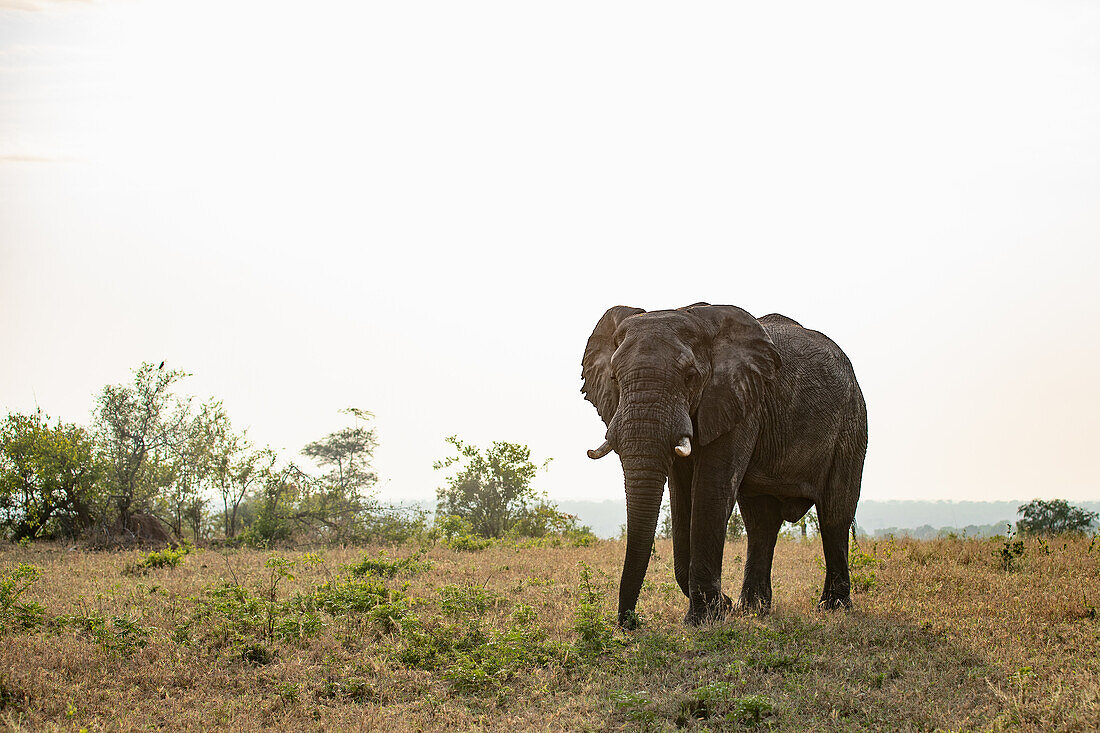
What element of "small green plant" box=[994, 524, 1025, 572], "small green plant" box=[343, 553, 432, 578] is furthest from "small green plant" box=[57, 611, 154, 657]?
"small green plant" box=[994, 524, 1025, 572]

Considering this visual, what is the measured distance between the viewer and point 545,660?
26.0 feet

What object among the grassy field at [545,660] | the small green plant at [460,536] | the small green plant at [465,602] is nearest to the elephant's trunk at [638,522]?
the grassy field at [545,660]

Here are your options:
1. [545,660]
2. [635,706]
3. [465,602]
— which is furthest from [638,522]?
[465,602]

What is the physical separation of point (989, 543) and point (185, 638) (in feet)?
38.8

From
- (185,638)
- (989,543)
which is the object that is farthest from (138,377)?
(989,543)

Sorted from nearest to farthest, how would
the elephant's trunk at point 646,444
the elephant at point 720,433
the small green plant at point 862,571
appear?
the elephant's trunk at point 646,444 → the elephant at point 720,433 → the small green plant at point 862,571

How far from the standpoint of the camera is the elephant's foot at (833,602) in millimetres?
10391

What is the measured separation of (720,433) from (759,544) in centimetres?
248

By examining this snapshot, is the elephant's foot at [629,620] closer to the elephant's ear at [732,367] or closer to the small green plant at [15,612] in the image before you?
the elephant's ear at [732,367]

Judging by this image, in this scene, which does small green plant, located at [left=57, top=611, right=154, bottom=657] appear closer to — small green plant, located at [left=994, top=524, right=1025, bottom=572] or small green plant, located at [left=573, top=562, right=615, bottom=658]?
small green plant, located at [left=573, top=562, right=615, bottom=658]

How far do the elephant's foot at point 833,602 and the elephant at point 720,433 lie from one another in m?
0.02

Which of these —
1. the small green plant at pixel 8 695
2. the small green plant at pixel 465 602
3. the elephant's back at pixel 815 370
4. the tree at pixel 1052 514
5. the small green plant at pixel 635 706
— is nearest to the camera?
the small green plant at pixel 635 706

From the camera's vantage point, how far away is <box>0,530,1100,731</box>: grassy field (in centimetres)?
650

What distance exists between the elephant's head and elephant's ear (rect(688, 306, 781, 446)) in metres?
0.01
